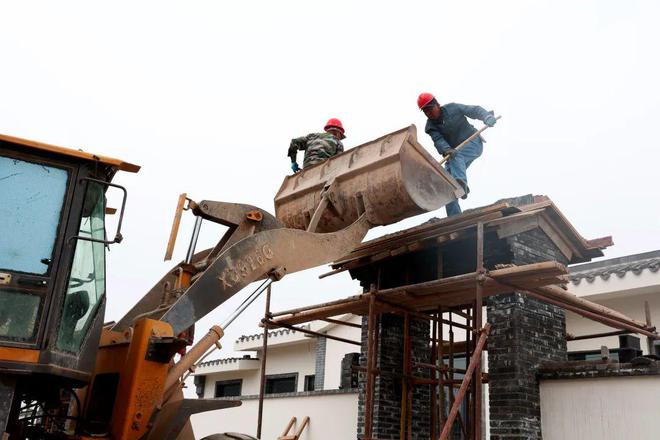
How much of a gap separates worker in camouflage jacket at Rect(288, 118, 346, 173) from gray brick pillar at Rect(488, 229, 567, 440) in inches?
96.3

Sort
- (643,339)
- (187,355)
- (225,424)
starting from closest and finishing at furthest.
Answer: (187,355) < (643,339) < (225,424)

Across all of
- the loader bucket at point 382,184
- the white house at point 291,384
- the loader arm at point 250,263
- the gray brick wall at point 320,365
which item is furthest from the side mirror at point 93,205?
the gray brick wall at point 320,365

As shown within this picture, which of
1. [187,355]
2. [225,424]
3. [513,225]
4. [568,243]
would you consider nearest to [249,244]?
[187,355]

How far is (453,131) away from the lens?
8.73m

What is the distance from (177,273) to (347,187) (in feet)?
7.34

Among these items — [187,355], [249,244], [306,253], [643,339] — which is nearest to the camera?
[187,355]

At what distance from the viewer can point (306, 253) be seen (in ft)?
20.0

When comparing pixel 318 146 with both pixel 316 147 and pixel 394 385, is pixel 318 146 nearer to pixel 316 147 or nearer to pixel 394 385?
pixel 316 147

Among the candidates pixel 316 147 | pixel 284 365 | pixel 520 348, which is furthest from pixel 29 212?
pixel 284 365

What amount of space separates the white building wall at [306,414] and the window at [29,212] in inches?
236

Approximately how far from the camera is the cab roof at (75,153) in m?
4.40

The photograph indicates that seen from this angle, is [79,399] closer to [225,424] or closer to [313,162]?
[313,162]

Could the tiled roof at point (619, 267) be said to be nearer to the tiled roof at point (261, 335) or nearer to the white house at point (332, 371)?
the white house at point (332, 371)

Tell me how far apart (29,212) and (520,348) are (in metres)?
5.09
